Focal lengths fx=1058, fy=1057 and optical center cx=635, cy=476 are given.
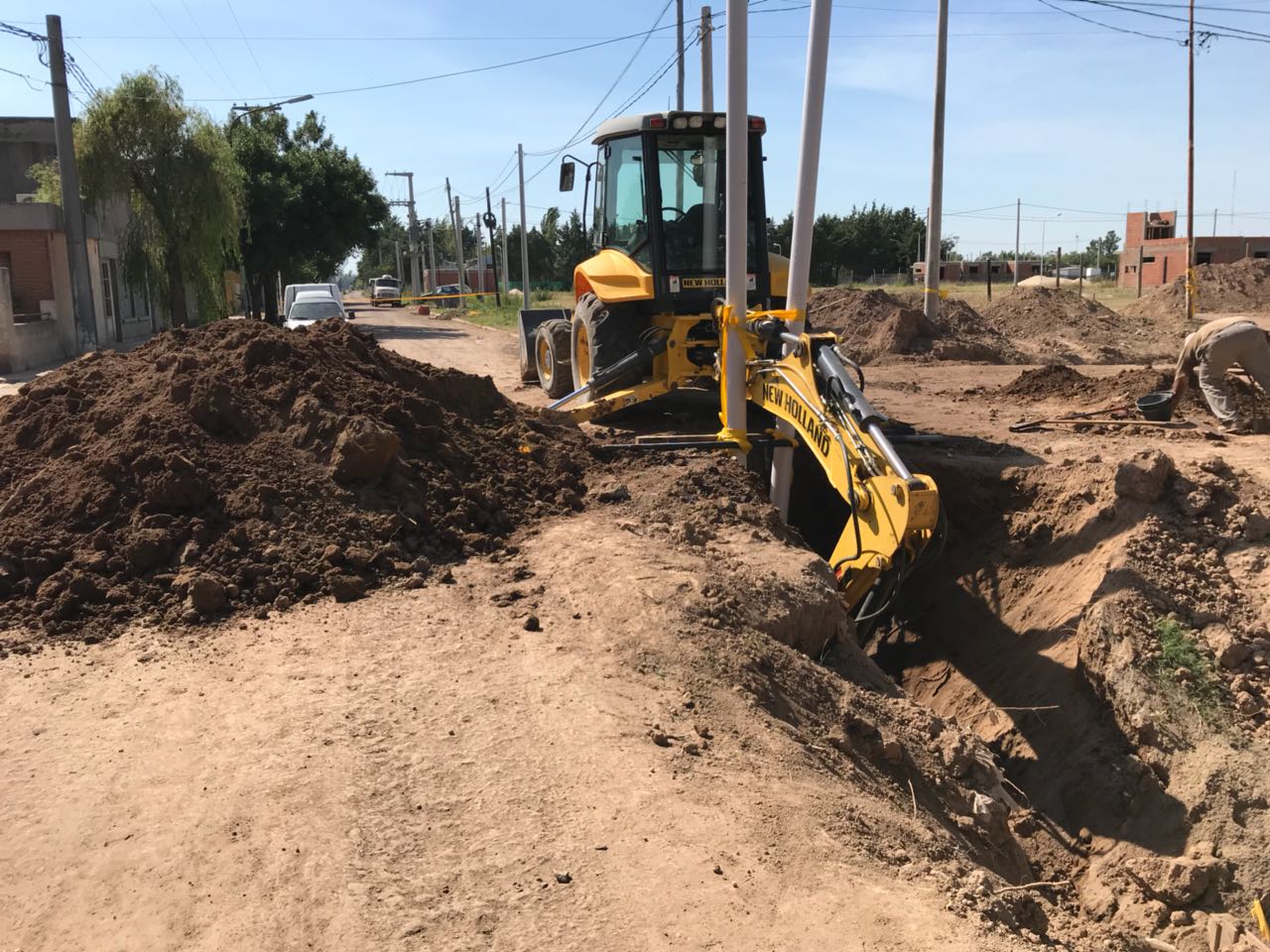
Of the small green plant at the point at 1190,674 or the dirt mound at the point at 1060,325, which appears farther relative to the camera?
the dirt mound at the point at 1060,325

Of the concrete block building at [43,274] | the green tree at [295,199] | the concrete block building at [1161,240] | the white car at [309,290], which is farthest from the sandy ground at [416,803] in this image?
the concrete block building at [1161,240]

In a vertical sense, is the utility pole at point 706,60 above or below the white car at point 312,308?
above

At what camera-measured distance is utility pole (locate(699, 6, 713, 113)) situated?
1930cm

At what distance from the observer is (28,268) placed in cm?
2356

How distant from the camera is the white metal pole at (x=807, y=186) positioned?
746 centimetres

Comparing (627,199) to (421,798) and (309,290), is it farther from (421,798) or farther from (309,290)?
(309,290)

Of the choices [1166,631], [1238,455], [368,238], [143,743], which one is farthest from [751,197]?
[368,238]

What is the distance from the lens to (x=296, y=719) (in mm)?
4664

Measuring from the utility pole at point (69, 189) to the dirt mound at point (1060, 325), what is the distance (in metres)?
19.3

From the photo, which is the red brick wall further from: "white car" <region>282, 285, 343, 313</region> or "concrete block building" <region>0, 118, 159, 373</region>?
"white car" <region>282, 285, 343, 313</region>

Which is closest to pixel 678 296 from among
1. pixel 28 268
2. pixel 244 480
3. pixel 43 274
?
pixel 244 480

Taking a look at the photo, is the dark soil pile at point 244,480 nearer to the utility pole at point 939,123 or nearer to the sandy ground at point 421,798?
the sandy ground at point 421,798

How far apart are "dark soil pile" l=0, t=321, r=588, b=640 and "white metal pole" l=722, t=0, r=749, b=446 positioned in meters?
1.38

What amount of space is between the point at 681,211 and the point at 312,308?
1712 centimetres
